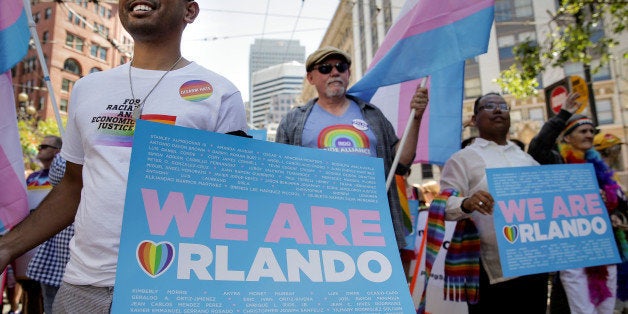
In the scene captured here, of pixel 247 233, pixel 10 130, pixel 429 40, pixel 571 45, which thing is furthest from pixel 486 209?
pixel 571 45

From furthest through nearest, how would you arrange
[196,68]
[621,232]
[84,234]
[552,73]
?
[552,73]
[621,232]
[196,68]
[84,234]

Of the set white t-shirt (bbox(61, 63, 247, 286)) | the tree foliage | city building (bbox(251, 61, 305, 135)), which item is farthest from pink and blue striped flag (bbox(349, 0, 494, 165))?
city building (bbox(251, 61, 305, 135))

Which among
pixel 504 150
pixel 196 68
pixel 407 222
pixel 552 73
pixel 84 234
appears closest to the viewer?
pixel 84 234

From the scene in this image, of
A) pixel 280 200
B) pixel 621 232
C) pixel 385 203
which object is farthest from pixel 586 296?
pixel 280 200

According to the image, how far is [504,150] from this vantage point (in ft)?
10.1

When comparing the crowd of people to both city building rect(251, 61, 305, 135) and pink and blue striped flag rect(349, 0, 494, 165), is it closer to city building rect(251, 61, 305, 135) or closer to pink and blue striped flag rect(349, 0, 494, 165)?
pink and blue striped flag rect(349, 0, 494, 165)

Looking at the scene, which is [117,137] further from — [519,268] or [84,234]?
[519,268]

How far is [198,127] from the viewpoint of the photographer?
1.41 m

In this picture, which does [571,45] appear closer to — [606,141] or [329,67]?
[606,141]

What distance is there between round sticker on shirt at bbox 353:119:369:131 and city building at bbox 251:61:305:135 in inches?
4447

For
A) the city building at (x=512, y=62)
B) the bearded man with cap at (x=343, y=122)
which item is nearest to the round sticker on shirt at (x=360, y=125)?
the bearded man with cap at (x=343, y=122)

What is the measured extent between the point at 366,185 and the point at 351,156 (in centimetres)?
10

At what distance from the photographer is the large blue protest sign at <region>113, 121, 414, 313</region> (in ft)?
3.38

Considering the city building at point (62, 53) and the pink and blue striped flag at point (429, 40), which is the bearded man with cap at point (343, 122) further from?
the city building at point (62, 53)
